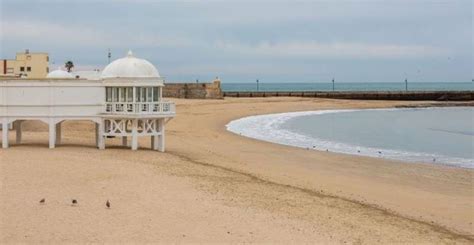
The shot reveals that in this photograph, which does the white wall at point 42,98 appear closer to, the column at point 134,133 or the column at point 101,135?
the column at point 101,135

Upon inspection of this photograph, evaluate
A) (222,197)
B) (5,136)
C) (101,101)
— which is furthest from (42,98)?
(222,197)

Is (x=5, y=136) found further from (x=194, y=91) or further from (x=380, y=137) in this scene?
(x=194, y=91)

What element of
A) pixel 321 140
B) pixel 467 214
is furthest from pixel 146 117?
pixel 321 140

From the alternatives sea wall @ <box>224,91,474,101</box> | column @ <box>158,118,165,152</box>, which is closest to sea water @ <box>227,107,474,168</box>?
column @ <box>158,118,165,152</box>

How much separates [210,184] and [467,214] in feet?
19.1

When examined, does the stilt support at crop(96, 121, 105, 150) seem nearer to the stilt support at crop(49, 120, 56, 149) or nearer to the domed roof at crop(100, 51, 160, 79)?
the stilt support at crop(49, 120, 56, 149)

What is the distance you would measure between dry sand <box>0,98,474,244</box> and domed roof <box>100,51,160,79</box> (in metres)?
2.50

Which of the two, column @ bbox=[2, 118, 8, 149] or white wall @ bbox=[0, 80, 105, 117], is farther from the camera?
white wall @ bbox=[0, 80, 105, 117]

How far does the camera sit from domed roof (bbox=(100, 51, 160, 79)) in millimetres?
22250

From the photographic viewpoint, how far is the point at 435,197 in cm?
1711

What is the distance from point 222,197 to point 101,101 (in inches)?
367

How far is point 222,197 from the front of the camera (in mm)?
14172

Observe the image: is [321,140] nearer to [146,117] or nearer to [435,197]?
[146,117]

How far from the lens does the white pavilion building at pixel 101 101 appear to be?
21609mm
